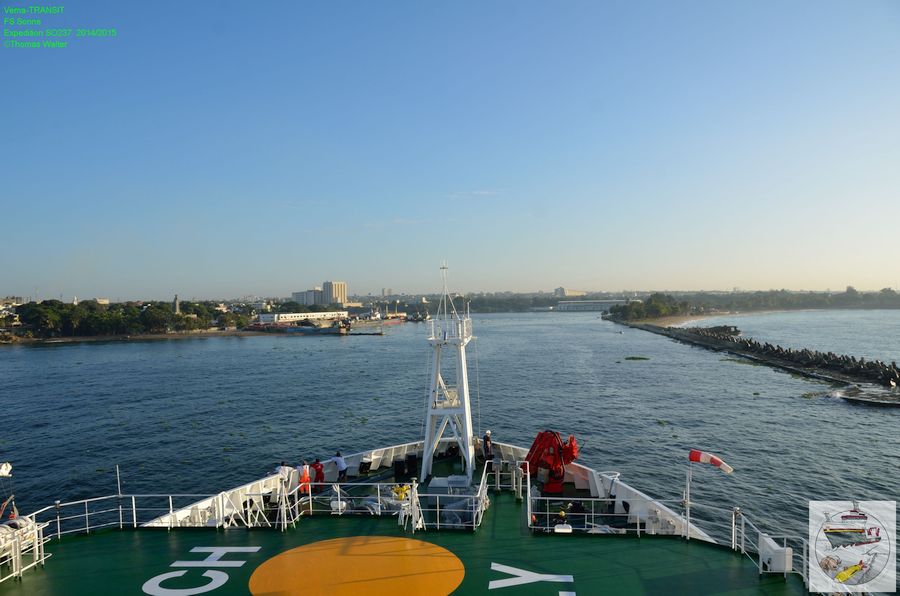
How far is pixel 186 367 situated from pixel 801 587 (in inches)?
3327

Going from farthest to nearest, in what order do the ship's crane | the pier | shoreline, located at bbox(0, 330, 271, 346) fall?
shoreline, located at bbox(0, 330, 271, 346)
the pier
the ship's crane

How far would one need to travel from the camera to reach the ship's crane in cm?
1645

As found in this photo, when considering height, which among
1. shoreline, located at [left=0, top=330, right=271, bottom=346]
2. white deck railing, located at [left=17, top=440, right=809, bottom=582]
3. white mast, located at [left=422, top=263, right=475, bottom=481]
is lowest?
shoreline, located at [left=0, top=330, right=271, bottom=346]

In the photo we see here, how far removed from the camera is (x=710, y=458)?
11484mm

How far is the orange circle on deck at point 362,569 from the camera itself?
9.78m

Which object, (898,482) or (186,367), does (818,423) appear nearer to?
(898,482)

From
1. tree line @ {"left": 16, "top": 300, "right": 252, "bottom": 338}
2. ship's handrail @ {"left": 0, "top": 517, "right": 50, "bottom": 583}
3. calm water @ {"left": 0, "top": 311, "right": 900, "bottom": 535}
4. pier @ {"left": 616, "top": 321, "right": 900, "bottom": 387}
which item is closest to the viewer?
ship's handrail @ {"left": 0, "top": 517, "right": 50, "bottom": 583}

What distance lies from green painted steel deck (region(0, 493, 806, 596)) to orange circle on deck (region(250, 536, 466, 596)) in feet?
0.29

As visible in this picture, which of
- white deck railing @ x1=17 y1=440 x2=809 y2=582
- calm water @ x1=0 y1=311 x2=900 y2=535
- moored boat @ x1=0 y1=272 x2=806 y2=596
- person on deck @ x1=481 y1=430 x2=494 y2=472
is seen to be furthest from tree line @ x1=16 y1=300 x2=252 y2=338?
person on deck @ x1=481 y1=430 x2=494 y2=472

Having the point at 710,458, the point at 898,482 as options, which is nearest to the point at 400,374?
the point at 898,482

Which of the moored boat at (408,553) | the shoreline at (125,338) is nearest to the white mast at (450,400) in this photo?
the moored boat at (408,553)

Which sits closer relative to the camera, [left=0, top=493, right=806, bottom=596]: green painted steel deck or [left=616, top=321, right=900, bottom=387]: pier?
[left=0, top=493, right=806, bottom=596]: green painted steel deck

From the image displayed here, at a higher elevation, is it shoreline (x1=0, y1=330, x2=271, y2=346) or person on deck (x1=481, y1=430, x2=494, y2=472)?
person on deck (x1=481, y1=430, x2=494, y2=472)

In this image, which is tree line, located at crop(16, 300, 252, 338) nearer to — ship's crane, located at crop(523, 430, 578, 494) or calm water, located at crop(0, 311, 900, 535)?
calm water, located at crop(0, 311, 900, 535)
